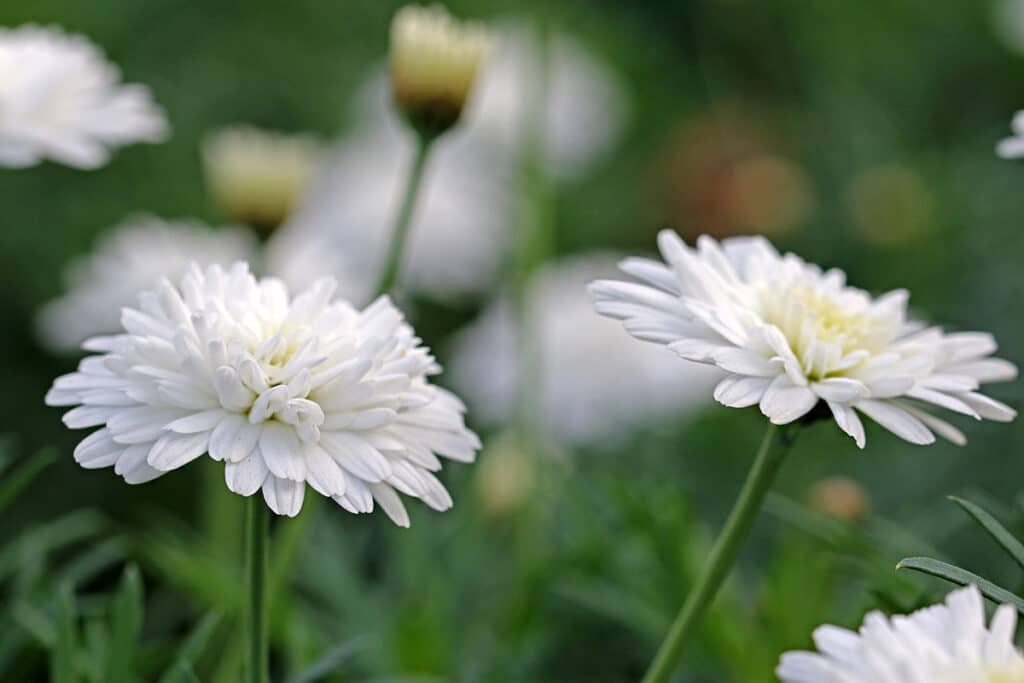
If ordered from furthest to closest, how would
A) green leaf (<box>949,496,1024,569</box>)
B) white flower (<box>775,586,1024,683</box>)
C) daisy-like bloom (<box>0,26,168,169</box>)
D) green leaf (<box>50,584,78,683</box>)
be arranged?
daisy-like bloom (<box>0,26,168,169</box>) < green leaf (<box>50,584,78,683</box>) < green leaf (<box>949,496,1024,569</box>) < white flower (<box>775,586,1024,683</box>)

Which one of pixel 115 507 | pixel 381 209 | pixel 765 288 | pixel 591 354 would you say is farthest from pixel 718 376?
pixel 765 288

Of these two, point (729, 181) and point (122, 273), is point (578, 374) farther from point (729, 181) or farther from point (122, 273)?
point (729, 181)

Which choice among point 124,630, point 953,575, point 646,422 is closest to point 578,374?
point 646,422

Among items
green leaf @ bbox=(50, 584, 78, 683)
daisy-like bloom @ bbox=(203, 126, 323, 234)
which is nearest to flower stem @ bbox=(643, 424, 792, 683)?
green leaf @ bbox=(50, 584, 78, 683)

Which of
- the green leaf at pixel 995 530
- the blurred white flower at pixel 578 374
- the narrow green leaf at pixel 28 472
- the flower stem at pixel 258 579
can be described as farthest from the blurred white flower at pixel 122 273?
the green leaf at pixel 995 530

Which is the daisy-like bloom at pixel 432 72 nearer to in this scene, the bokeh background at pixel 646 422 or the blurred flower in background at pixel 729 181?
the bokeh background at pixel 646 422

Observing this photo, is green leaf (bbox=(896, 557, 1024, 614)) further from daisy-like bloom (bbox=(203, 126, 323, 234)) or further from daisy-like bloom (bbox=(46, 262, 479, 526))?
daisy-like bloom (bbox=(203, 126, 323, 234))

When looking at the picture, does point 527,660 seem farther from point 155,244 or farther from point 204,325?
point 155,244

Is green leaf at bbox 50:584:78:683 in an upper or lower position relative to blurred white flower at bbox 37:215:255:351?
lower
